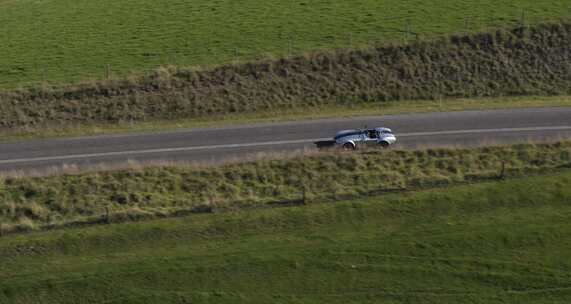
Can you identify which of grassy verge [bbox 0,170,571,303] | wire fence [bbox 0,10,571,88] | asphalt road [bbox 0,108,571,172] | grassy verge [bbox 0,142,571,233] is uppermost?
wire fence [bbox 0,10,571,88]

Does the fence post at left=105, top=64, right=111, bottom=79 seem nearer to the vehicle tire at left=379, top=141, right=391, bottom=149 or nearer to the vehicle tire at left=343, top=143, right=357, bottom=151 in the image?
the vehicle tire at left=343, top=143, right=357, bottom=151

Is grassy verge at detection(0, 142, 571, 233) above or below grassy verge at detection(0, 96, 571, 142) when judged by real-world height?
below

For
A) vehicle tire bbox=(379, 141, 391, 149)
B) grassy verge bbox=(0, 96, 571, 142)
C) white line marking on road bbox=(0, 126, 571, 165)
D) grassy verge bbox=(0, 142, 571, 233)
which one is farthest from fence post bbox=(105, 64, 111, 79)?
vehicle tire bbox=(379, 141, 391, 149)

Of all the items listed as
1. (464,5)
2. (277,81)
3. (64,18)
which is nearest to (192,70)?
(277,81)

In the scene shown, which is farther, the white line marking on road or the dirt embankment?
the dirt embankment

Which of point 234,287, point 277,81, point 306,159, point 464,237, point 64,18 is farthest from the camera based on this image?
point 64,18

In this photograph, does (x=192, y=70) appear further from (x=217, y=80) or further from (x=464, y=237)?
(x=464, y=237)

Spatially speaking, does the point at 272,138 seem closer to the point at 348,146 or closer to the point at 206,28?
the point at 348,146

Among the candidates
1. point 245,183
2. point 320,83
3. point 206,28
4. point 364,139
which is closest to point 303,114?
point 320,83
